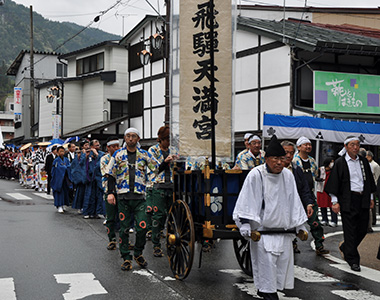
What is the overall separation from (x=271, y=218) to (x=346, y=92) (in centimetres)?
1603

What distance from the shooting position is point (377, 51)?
64.3ft

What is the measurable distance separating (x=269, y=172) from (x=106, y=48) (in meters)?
30.7

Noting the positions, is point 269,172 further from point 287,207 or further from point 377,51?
point 377,51

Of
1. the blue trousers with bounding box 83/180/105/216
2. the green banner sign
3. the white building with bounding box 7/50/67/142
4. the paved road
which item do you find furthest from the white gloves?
the white building with bounding box 7/50/67/142

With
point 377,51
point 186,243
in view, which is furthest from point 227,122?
point 377,51

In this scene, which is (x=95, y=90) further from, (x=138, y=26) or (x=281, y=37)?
(x=281, y=37)

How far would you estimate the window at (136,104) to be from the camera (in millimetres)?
29167

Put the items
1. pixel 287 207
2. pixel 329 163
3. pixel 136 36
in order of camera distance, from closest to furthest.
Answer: pixel 287 207, pixel 329 163, pixel 136 36

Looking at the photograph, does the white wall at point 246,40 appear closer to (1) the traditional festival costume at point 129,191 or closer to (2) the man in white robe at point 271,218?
(1) the traditional festival costume at point 129,191

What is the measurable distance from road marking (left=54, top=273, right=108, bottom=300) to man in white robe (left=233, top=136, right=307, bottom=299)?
1980 mm

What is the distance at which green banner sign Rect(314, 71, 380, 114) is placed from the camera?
19.3m

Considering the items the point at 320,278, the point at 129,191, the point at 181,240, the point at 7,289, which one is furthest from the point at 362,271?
the point at 7,289

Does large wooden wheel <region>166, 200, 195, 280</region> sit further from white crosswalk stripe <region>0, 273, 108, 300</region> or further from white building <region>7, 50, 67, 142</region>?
white building <region>7, 50, 67, 142</region>

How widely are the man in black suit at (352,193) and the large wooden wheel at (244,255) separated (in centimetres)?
150
